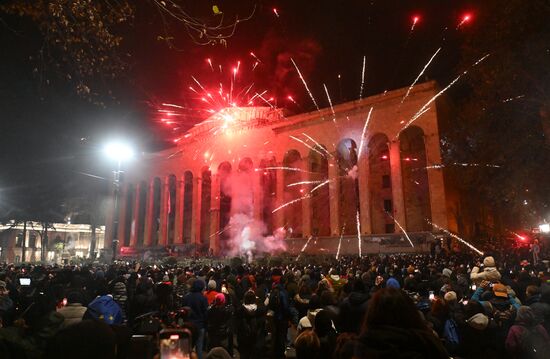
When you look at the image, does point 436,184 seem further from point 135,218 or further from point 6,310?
point 135,218

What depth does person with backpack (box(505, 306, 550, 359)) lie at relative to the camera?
4.61 meters

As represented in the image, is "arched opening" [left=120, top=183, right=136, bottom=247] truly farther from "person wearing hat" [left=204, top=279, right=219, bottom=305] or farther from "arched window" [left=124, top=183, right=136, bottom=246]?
"person wearing hat" [left=204, top=279, right=219, bottom=305]

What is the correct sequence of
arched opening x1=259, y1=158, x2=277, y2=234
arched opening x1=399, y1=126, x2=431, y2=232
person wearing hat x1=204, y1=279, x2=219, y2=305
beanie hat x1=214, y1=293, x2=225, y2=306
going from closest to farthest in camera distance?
beanie hat x1=214, y1=293, x2=225, y2=306, person wearing hat x1=204, y1=279, x2=219, y2=305, arched opening x1=399, y1=126, x2=431, y2=232, arched opening x1=259, y1=158, x2=277, y2=234

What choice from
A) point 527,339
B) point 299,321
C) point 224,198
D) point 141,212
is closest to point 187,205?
point 224,198

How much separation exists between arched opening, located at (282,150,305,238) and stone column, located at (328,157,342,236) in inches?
163

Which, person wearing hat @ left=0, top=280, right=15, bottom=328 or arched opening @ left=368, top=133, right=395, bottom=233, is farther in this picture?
arched opening @ left=368, top=133, right=395, bottom=233

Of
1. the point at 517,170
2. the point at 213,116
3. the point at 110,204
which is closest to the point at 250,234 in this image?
the point at 213,116

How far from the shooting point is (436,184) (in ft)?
104

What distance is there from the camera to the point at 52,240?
68.9 m

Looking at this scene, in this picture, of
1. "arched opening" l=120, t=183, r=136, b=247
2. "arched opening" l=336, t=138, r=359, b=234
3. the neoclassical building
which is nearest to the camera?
the neoclassical building

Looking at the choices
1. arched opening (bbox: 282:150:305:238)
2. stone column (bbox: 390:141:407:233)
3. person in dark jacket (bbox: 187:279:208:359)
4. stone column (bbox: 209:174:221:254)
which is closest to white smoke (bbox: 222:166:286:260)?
stone column (bbox: 209:174:221:254)

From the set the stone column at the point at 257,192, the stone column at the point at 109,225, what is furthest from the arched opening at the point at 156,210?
the stone column at the point at 257,192

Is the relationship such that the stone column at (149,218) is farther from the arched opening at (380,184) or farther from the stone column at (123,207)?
the arched opening at (380,184)

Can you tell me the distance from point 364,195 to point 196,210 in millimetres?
21829
